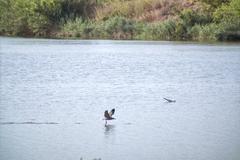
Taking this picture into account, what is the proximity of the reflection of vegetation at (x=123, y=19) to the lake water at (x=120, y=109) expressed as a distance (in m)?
15.3

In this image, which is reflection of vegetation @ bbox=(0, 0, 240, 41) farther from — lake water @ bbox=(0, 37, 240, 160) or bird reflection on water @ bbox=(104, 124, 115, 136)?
bird reflection on water @ bbox=(104, 124, 115, 136)

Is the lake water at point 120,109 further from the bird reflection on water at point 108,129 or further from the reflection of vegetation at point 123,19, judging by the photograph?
the reflection of vegetation at point 123,19

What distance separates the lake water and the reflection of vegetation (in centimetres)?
1534

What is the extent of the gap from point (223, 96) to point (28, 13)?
36.6 meters

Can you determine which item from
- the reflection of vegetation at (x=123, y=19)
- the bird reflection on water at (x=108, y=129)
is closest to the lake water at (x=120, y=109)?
the bird reflection on water at (x=108, y=129)

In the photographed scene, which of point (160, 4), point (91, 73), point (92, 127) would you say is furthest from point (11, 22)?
point (92, 127)

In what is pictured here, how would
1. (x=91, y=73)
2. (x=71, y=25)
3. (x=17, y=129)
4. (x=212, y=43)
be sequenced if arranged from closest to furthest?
(x=17, y=129)
(x=91, y=73)
(x=212, y=43)
(x=71, y=25)

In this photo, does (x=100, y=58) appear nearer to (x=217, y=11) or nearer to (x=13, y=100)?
(x=13, y=100)

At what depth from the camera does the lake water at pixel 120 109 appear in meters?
10.9

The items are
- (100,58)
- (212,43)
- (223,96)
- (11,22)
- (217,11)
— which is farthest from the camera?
(11,22)

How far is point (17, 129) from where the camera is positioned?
488 inches

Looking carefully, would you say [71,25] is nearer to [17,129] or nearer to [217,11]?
[217,11]

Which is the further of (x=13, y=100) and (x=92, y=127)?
(x=13, y=100)

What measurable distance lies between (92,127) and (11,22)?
40.1m
